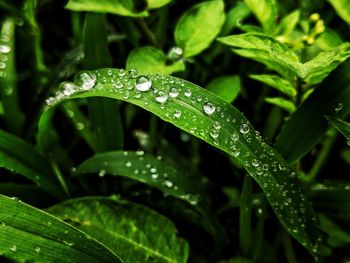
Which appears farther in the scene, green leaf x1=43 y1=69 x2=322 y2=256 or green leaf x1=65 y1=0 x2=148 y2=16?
green leaf x1=65 y1=0 x2=148 y2=16

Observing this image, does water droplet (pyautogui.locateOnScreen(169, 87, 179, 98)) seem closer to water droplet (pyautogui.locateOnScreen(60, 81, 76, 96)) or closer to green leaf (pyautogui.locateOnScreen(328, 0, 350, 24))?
water droplet (pyautogui.locateOnScreen(60, 81, 76, 96))

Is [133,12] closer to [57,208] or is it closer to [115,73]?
[115,73]

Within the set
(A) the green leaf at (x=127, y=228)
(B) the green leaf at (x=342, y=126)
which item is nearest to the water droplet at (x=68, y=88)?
(A) the green leaf at (x=127, y=228)

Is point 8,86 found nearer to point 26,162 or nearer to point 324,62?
point 26,162

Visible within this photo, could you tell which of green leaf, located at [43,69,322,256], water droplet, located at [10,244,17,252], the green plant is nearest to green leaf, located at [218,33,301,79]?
the green plant

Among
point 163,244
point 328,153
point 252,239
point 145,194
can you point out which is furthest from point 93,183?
point 328,153
